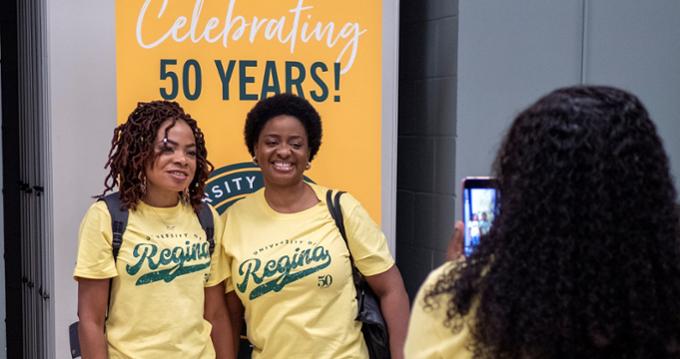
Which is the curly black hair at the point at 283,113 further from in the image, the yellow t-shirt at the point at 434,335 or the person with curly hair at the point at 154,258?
the yellow t-shirt at the point at 434,335

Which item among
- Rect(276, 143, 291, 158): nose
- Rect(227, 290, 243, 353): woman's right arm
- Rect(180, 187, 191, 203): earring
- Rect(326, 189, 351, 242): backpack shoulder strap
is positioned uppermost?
Rect(276, 143, 291, 158): nose

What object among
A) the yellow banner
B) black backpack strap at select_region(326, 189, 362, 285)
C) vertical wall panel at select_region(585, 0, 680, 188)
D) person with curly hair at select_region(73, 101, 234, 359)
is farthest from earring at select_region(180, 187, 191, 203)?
vertical wall panel at select_region(585, 0, 680, 188)

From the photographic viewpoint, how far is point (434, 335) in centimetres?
133

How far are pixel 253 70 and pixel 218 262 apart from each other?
933mm

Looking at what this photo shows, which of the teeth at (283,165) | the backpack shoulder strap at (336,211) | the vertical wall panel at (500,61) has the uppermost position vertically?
the vertical wall panel at (500,61)

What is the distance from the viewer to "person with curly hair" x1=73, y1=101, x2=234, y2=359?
2340 millimetres

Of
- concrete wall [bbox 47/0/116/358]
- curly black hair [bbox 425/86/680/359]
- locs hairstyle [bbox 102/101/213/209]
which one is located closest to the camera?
curly black hair [bbox 425/86/680/359]

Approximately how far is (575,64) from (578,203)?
2816mm

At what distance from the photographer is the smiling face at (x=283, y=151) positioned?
266 cm

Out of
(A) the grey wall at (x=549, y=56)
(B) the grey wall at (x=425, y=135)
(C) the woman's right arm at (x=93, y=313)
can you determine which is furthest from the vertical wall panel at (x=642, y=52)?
(C) the woman's right arm at (x=93, y=313)

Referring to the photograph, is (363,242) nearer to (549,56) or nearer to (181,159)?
(181,159)

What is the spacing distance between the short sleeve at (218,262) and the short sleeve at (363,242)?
403 mm

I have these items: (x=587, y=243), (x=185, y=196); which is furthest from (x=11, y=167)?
(x=587, y=243)

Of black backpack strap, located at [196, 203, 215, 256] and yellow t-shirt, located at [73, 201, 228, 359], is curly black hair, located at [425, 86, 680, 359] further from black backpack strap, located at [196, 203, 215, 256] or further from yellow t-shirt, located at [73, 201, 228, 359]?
black backpack strap, located at [196, 203, 215, 256]
